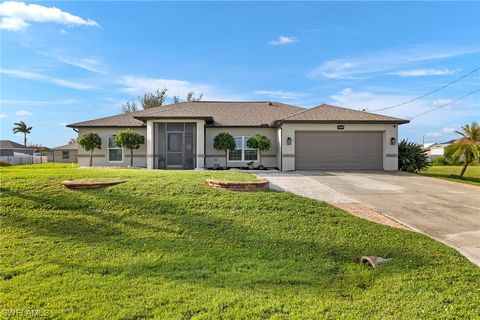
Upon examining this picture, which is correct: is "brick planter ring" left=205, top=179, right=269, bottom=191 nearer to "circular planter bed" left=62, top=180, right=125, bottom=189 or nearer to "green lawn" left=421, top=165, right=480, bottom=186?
"circular planter bed" left=62, top=180, right=125, bottom=189

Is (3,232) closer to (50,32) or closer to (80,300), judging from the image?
(80,300)

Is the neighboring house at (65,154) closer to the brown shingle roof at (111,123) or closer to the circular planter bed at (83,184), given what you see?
the brown shingle roof at (111,123)

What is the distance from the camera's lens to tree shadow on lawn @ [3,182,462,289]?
4.43 m

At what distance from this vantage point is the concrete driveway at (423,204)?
613cm

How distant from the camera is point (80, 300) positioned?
3621 mm

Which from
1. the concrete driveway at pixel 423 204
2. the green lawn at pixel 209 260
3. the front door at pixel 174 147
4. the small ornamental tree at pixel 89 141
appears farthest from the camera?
the small ornamental tree at pixel 89 141

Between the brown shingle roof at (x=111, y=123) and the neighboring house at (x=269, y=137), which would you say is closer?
the neighboring house at (x=269, y=137)

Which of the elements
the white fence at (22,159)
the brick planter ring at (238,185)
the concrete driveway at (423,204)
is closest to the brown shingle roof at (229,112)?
the concrete driveway at (423,204)

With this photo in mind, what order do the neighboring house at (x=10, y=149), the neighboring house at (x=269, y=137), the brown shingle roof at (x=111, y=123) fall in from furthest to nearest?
1. the neighboring house at (x=10, y=149)
2. the brown shingle roof at (x=111, y=123)
3. the neighboring house at (x=269, y=137)

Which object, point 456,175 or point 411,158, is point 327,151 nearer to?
point 411,158

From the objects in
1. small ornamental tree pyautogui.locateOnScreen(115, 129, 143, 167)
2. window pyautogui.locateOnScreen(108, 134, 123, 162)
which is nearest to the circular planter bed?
small ornamental tree pyautogui.locateOnScreen(115, 129, 143, 167)

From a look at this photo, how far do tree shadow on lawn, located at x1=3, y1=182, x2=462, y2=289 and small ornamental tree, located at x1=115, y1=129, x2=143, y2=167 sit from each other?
12.2m

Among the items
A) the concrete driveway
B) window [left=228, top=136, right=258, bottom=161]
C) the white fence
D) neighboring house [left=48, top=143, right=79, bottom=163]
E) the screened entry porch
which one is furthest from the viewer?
neighboring house [left=48, top=143, right=79, bottom=163]

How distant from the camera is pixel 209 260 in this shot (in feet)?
15.8
